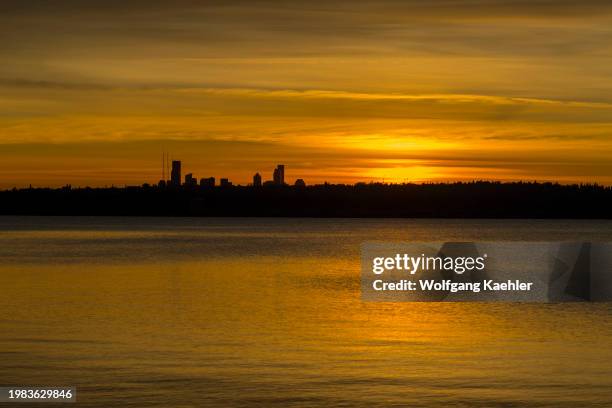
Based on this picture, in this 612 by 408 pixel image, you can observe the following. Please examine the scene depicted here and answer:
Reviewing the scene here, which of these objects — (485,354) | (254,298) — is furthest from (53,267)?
(485,354)

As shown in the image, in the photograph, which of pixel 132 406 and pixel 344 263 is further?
pixel 344 263

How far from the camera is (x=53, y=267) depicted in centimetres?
8962

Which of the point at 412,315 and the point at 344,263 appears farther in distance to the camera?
the point at 344,263

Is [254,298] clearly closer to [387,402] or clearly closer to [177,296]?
[177,296]

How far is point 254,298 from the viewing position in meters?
60.1

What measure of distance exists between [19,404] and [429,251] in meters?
134

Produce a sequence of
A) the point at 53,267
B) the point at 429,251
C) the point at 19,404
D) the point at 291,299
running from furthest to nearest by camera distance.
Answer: the point at 429,251, the point at 53,267, the point at 291,299, the point at 19,404

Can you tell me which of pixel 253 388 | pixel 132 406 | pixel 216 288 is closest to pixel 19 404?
pixel 132 406

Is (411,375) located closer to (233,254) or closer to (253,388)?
(253,388)

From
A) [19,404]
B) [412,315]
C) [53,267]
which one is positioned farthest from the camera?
[53,267]

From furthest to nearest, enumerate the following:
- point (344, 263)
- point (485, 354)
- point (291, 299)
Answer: point (344, 263), point (291, 299), point (485, 354)

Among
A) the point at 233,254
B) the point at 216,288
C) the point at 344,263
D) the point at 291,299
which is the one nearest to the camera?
the point at 291,299

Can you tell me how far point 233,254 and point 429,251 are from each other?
4349cm

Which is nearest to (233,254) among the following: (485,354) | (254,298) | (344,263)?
(344,263)
